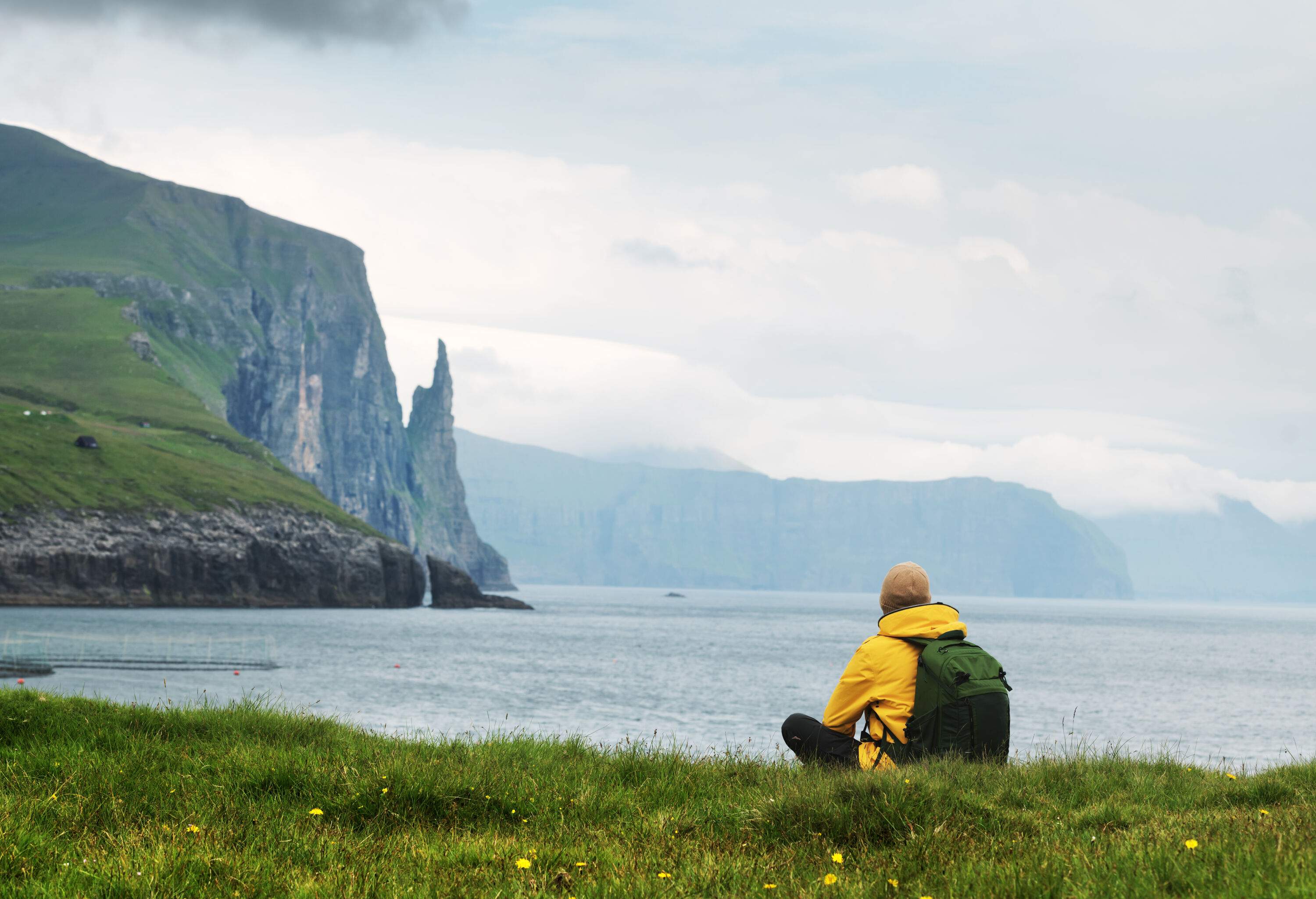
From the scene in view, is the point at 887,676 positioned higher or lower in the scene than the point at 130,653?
higher

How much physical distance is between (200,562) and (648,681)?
9355 cm

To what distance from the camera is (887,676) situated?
8.61 m

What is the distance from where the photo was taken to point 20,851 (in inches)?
248

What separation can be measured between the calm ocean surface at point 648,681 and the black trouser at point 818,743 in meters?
2.33

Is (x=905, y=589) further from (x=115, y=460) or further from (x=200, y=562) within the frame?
(x=115, y=460)

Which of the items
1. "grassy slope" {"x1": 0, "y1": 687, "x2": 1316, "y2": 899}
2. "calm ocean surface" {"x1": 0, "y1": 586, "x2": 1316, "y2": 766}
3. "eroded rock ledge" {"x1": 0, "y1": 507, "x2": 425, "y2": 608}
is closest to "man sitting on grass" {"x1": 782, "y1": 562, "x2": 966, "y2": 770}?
"grassy slope" {"x1": 0, "y1": 687, "x2": 1316, "y2": 899}

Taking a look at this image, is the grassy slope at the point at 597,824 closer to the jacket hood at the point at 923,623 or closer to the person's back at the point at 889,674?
the person's back at the point at 889,674

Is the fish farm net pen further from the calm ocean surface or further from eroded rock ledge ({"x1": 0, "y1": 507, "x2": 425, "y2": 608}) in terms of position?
eroded rock ledge ({"x1": 0, "y1": 507, "x2": 425, "y2": 608})

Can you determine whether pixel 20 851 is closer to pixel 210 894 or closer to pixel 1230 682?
pixel 210 894

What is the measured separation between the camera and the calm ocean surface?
45781 mm

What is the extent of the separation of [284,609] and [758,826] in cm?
15001

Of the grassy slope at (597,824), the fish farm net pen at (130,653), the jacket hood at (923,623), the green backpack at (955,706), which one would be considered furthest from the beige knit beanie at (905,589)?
the fish farm net pen at (130,653)

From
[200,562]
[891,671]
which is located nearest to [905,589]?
[891,671]

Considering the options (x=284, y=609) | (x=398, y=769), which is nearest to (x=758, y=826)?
(x=398, y=769)
